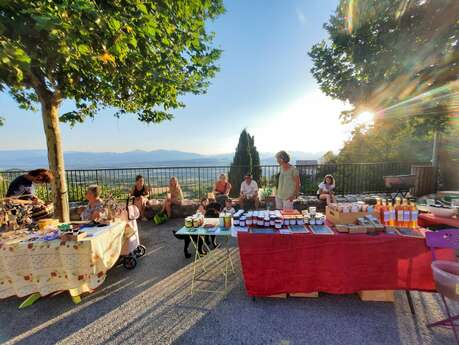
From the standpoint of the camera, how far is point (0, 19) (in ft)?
6.53

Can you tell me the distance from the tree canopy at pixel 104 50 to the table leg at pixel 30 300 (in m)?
2.74

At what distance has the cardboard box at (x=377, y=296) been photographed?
7.84 feet

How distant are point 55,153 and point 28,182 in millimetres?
736

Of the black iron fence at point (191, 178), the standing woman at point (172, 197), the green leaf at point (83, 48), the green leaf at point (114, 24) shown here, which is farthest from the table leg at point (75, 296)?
the black iron fence at point (191, 178)

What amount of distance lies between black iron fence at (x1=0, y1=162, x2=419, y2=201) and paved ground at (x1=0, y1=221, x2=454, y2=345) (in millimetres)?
4642

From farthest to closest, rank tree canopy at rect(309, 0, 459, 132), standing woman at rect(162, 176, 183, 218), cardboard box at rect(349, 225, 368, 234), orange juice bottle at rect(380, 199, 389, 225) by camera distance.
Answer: standing woman at rect(162, 176, 183, 218), tree canopy at rect(309, 0, 459, 132), orange juice bottle at rect(380, 199, 389, 225), cardboard box at rect(349, 225, 368, 234)

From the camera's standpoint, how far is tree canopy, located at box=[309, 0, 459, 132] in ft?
16.1

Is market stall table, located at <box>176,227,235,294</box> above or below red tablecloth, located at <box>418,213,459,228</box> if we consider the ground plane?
below

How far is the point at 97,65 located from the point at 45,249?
2608mm

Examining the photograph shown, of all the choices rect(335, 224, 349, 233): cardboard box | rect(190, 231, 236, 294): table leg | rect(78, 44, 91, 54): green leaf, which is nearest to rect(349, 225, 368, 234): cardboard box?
rect(335, 224, 349, 233): cardboard box

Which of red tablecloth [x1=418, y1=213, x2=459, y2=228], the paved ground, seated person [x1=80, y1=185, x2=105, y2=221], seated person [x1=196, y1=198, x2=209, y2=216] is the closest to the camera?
the paved ground

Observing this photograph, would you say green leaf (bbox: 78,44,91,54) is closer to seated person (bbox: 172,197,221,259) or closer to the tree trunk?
the tree trunk

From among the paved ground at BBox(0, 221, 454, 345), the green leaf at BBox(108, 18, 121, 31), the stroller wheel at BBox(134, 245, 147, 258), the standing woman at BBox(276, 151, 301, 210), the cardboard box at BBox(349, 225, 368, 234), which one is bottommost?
the paved ground at BBox(0, 221, 454, 345)

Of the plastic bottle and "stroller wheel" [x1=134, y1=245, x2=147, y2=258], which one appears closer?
the plastic bottle
